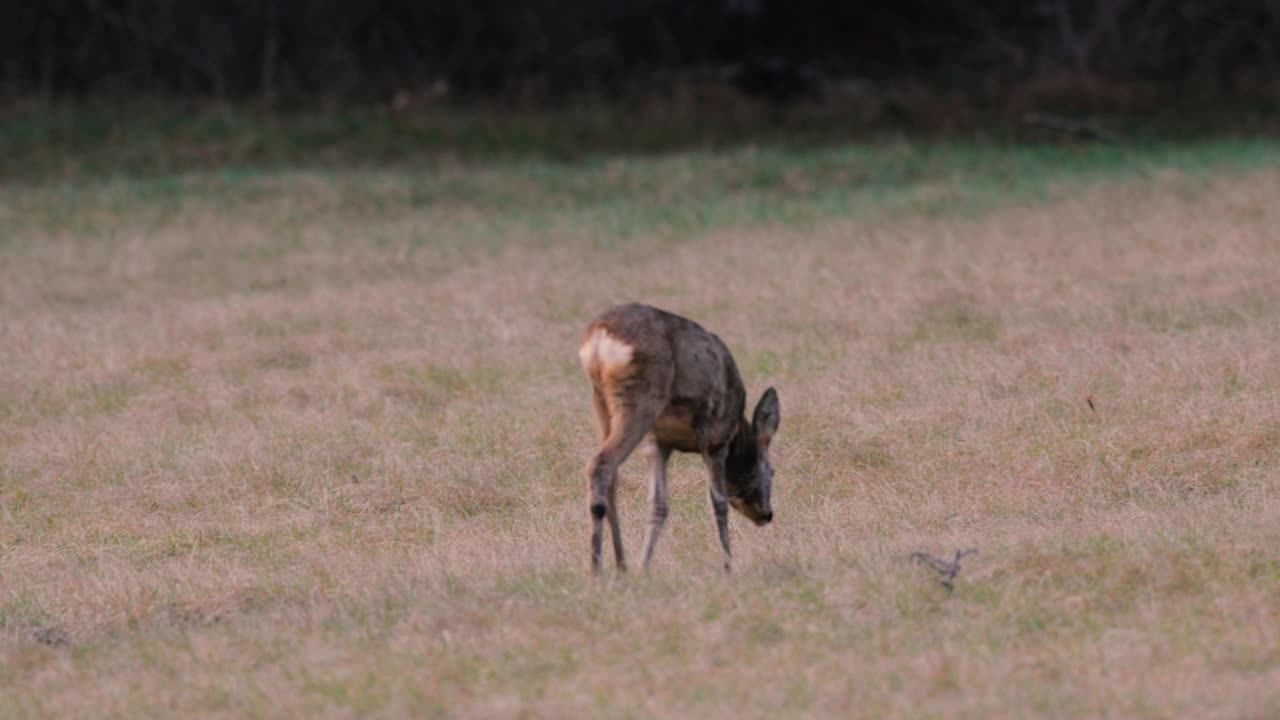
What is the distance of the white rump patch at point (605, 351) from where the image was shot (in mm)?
7422

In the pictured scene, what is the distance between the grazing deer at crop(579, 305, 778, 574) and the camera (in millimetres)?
7422

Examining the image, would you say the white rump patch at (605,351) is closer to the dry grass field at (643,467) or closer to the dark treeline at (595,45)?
the dry grass field at (643,467)

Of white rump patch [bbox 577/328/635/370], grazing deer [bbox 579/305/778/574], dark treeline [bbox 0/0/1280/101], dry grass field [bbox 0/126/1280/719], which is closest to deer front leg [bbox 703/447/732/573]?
grazing deer [bbox 579/305/778/574]

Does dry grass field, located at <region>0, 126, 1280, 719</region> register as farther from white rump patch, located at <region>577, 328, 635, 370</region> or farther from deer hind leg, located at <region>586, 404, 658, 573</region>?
white rump patch, located at <region>577, 328, 635, 370</region>

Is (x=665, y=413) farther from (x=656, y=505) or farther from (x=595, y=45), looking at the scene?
(x=595, y=45)

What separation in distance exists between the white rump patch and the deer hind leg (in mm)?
191

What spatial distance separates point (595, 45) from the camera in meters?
32.4

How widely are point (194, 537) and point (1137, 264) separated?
9431mm

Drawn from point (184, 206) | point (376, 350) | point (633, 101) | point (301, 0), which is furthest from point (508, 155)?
point (376, 350)

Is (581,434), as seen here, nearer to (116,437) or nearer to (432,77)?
(116,437)

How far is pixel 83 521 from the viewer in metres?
9.36

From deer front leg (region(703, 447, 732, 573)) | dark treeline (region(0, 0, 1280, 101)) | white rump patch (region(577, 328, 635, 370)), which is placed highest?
white rump patch (region(577, 328, 635, 370))

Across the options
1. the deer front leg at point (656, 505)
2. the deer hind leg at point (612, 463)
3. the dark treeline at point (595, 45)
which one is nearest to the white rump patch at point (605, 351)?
the deer hind leg at point (612, 463)

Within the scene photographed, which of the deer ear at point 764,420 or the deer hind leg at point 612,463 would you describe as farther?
the deer ear at point 764,420
